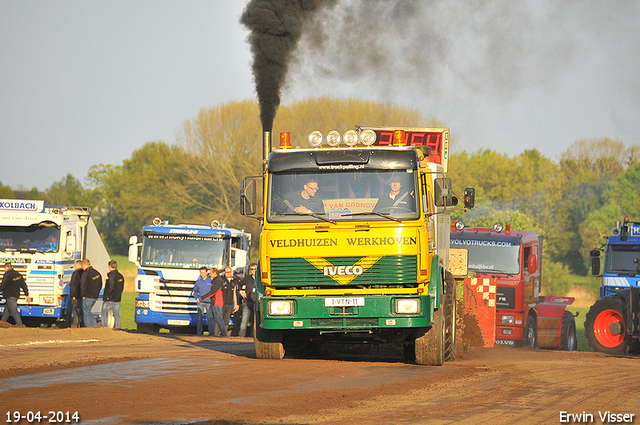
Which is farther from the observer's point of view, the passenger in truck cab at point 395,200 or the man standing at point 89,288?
the man standing at point 89,288

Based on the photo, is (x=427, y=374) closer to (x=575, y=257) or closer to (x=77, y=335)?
(x=77, y=335)

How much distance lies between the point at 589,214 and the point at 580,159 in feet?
26.3

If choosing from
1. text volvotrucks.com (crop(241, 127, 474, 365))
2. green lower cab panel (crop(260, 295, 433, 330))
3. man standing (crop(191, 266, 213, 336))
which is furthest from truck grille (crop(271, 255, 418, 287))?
man standing (crop(191, 266, 213, 336))

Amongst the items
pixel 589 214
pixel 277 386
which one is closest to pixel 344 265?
pixel 277 386

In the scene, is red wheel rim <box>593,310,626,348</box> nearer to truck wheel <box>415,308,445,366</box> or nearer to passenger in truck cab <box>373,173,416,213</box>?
truck wheel <box>415,308,445,366</box>

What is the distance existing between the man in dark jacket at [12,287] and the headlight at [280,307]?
11124mm

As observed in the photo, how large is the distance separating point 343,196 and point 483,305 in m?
8.79

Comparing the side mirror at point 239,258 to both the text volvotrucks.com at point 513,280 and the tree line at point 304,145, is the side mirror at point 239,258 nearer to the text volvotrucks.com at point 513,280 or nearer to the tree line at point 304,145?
the text volvotrucks.com at point 513,280

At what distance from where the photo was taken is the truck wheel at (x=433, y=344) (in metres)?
11.9

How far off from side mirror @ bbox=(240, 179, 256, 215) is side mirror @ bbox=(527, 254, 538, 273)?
1190cm

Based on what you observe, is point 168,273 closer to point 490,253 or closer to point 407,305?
point 490,253

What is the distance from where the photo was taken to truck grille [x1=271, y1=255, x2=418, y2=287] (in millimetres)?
11148

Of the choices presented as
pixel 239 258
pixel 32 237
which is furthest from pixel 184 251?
pixel 32 237

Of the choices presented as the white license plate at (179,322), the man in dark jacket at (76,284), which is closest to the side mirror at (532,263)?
the white license plate at (179,322)
